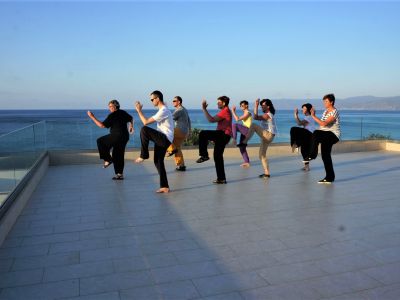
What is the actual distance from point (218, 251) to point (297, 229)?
1229mm

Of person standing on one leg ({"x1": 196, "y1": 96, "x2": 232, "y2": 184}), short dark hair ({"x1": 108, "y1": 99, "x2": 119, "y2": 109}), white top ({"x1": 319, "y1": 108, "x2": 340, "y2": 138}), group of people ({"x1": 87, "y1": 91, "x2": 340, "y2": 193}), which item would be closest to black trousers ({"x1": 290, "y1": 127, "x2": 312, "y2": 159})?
group of people ({"x1": 87, "y1": 91, "x2": 340, "y2": 193})

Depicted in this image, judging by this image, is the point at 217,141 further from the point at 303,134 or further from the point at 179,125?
the point at 303,134

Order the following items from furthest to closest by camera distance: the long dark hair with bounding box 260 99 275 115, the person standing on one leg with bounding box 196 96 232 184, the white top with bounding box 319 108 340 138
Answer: the long dark hair with bounding box 260 99 275 115 < the person standing on one leg with bounding box 196 96 232 184 < the white top with bounding box 319 108 340 138

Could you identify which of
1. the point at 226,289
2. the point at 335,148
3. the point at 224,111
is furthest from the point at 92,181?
the point at 335,148

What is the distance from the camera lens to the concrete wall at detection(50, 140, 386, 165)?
10.4 meters

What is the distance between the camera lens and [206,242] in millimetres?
4328

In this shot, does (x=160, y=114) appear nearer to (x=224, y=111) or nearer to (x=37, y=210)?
(x=224, y=111)

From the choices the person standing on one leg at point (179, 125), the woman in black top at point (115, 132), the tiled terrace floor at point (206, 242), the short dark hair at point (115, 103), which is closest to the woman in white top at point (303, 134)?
the tiled terrace floor at point (206, 242)

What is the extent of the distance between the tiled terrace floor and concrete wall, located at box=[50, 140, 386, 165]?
9.17 ft

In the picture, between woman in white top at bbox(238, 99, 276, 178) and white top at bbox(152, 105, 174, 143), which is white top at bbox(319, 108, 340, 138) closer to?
woman in white top at bbox(238, 99, 276, 178)

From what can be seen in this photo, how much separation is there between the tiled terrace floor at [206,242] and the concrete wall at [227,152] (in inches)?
110

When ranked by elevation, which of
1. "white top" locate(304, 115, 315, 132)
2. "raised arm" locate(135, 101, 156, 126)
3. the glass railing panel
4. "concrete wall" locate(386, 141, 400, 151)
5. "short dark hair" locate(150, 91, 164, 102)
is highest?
"short dark hair" locate(150, 91, 164, 102)

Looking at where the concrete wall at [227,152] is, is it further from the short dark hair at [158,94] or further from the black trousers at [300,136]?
the short dark hair at [158,94]

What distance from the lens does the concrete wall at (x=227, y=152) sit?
10.4 metres
